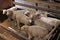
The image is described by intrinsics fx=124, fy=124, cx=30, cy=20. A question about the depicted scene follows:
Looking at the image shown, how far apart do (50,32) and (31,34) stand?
34 centimetres

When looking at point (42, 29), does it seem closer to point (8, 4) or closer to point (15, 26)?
point (15, 26)

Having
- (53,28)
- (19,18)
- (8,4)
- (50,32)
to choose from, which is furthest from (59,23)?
(8,4)

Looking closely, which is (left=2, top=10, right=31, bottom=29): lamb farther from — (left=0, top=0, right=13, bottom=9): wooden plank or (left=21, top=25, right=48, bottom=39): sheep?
(left=0, top=0, right=13, bottom=9): wooden plank

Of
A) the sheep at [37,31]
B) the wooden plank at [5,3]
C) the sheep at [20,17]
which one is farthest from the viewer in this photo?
the wooden plank at [5,3]

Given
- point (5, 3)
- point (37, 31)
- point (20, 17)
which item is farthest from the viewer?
point (5, 3)

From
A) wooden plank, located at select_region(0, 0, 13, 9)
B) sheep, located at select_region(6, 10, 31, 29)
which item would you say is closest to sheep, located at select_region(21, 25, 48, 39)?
sheep, located at select_region(6, 10, 31, 29)

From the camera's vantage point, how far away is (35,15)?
8.38 ft

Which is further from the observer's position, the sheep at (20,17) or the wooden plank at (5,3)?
the wooden plank at (5,3)

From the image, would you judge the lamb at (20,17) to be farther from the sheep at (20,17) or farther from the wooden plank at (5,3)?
the wooden plank at (5,3)

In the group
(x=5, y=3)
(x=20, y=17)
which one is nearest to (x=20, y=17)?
(x=20, y=17)

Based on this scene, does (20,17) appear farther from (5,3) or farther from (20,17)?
(5,3)

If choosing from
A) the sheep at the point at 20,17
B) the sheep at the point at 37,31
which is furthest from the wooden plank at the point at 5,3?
the sheep at the point at 37,31

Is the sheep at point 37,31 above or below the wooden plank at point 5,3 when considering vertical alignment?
below

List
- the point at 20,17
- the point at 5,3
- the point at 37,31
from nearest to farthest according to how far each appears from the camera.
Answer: the point at 37,31 → the point at 20,17 → the point at 5,3
